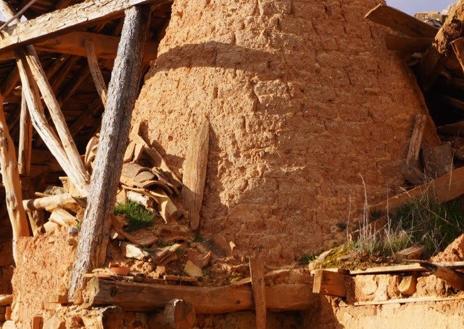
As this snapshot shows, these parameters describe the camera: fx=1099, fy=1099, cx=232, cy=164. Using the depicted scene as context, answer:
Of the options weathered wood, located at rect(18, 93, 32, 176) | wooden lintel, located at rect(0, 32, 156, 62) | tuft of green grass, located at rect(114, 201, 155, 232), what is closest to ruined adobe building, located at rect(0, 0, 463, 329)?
tuft of green grass, located at rect(114, 201, 155, 232)

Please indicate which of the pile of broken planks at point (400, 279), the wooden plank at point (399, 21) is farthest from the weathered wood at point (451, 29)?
the pile of broken planks at point (400, 279)

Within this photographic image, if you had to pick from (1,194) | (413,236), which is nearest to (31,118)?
(1,194)

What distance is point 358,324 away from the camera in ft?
29.5

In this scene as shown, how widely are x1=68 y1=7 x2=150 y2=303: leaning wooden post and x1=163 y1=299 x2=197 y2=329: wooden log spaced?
32.6 inches

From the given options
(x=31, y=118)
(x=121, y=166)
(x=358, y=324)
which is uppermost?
(x=31, y=118)

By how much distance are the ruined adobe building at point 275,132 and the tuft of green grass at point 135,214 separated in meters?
0.26

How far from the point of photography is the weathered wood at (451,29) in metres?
10.0

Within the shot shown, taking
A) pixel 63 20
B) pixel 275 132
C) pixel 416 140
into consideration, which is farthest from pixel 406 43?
pixel 63 20

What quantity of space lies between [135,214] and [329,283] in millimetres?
1902

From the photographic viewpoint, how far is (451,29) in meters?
10.2

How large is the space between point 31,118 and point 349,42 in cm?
360

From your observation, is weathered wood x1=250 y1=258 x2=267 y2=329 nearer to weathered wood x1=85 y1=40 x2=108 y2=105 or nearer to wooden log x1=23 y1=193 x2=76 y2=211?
wooden log x1=23 y1=193 x2=76 y2=211

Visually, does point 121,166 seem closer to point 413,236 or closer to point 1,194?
point 413,236

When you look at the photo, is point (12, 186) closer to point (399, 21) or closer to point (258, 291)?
Result: point (258, 291)
